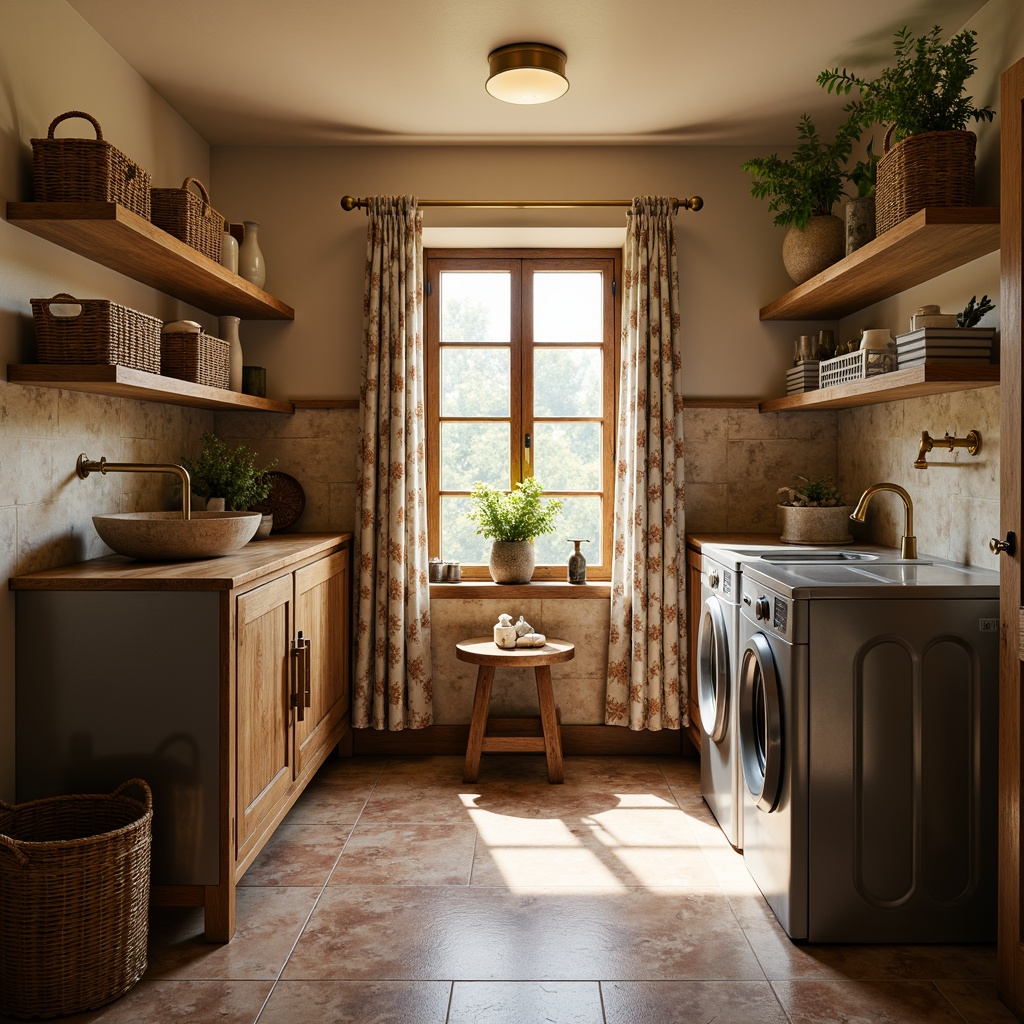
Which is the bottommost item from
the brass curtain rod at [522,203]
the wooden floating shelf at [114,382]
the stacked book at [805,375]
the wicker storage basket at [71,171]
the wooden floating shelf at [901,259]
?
the wooden floating shelf at [114,382]

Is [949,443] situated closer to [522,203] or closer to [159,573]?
[522,203]

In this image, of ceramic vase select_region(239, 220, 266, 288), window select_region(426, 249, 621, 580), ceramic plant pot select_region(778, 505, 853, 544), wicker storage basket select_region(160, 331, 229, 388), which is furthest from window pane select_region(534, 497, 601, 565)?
wicker storage basket select_region(160, 331, 229, 388)

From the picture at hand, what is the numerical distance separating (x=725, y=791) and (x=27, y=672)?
7.00 feet

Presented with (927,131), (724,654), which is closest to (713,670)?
(724,654)

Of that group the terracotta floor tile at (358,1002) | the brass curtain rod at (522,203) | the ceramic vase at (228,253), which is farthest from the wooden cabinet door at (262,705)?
the brass curtain rod at (522,203)

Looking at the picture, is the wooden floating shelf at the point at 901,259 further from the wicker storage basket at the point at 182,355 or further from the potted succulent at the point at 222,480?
the potted succulent at the point at 222,480

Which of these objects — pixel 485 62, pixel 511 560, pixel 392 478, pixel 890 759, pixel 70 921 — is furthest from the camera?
pixel 511 560

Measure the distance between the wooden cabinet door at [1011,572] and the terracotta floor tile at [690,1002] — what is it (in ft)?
1.80

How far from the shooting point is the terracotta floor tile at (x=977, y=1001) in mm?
1906

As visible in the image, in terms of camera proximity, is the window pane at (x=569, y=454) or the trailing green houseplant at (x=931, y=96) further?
the window pane at (x=569, y=454)

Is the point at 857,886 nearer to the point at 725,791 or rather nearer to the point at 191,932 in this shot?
the point at 725,791

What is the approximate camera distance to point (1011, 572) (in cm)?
198

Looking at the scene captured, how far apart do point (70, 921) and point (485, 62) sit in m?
2.83

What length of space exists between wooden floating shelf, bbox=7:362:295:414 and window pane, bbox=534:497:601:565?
1.56 metres
